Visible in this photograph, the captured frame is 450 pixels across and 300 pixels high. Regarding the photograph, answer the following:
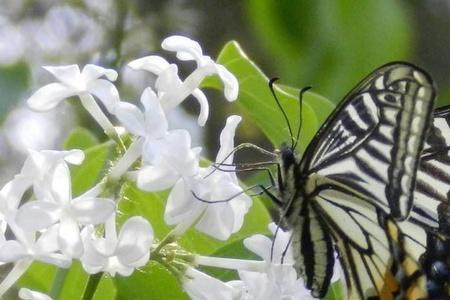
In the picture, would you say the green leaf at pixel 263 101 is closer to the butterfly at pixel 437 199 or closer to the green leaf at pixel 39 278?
the butterfly at pixel 437 199

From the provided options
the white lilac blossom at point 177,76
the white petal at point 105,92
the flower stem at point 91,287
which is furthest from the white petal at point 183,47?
the flower stem at point 91,287

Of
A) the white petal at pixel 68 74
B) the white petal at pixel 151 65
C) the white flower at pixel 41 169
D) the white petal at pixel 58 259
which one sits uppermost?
the white petal at pixel 151 65

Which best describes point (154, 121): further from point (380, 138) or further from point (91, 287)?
point (380, 138)

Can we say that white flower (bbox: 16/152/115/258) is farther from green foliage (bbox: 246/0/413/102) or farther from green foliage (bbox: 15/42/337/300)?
green foliage (bbox: 246/0/413/102)

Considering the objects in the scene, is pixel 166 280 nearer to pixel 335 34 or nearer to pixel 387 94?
pixel 387 94

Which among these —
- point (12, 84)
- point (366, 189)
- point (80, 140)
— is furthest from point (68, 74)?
point (12, 84)
